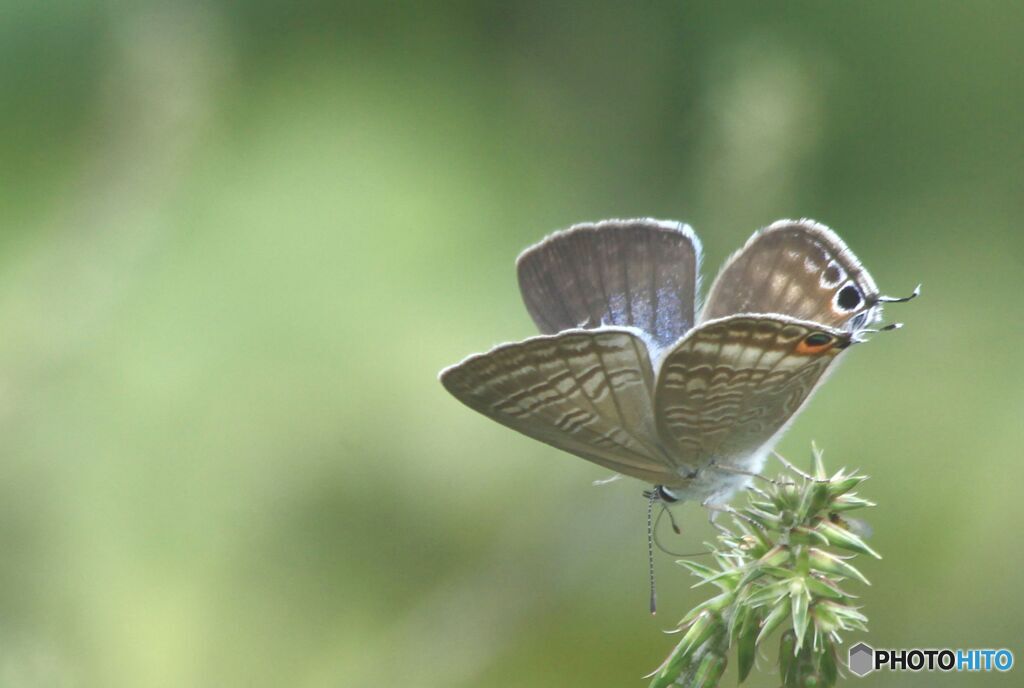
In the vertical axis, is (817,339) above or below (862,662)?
above

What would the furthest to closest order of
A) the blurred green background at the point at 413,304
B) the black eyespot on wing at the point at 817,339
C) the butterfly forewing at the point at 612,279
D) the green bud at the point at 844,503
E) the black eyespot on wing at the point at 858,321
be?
the blurred green background at the point at 413,304
the butterfly forewing at the point at 612,279
the black eyespot on wing at the point at 858,321
the black eyespot on wing at the point at 817,339
the green bud at the point at 844,503

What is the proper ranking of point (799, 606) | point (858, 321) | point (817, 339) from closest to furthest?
point (799, 606), point (817, 339), point (858, 321)

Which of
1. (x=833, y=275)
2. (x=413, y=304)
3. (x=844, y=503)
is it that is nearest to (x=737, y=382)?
(x=833, y=275)

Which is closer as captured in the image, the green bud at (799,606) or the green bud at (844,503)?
the green bud at (799,606)

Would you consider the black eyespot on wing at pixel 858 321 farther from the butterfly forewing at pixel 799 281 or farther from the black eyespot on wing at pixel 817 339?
the black eyespot on wing at pixel 817 339

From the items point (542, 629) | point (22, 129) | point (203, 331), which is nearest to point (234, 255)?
point (203, 331)

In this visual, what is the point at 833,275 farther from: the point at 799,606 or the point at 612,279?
the point at 799,606

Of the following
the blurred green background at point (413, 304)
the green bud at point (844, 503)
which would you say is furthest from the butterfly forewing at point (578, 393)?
the blurred green background at point (413, 304)

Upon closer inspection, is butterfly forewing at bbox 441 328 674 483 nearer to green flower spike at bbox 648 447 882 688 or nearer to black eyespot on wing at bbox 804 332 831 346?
black eyespot on wing at bbox 804 332 831 346
